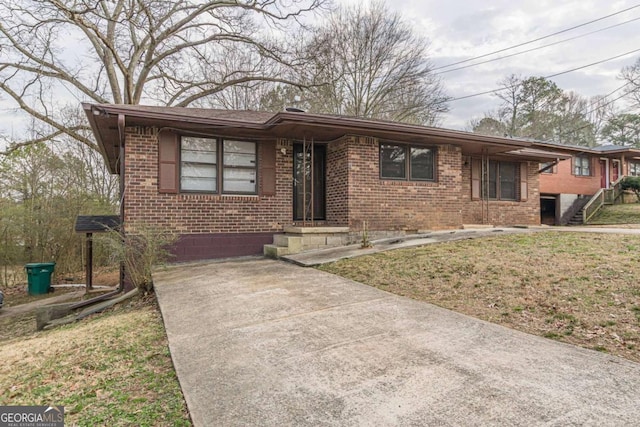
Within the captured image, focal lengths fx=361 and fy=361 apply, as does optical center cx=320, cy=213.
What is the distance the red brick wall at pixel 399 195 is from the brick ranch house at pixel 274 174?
3cm

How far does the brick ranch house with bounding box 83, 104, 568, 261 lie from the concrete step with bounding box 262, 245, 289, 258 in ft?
0.56

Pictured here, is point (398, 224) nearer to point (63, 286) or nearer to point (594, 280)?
point (594, 280)

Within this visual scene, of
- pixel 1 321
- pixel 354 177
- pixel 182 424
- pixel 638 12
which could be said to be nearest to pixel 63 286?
pixel 1 321

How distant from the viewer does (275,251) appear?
7.98 meters

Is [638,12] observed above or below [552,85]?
below

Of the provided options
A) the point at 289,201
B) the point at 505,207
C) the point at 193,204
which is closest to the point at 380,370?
the point at 193,204

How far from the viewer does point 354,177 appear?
8477mm

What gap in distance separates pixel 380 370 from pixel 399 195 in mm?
6891

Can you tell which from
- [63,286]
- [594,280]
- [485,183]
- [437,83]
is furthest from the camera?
[437,83]

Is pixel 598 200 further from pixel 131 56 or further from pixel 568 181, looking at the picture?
pixel 131 56

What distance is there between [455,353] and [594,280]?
108 inches

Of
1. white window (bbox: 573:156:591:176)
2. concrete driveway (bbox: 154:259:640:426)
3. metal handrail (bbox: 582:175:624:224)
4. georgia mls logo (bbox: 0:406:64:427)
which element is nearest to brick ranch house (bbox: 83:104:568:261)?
concrete driveway (bbox: 154:259:640:426)

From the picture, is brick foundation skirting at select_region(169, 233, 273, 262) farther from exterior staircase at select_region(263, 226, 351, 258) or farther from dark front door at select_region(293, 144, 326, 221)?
dark front door at select_region(293, 144, 326, 221)

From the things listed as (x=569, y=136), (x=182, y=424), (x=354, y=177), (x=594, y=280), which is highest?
(x=569, y=136)
